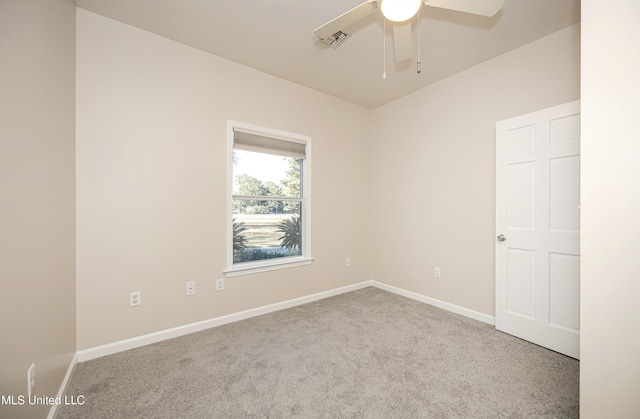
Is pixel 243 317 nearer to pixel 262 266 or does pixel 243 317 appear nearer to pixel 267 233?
pixel 262 266

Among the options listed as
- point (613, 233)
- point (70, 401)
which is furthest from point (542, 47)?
point (70, 401)

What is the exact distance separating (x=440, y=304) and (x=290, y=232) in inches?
82.3

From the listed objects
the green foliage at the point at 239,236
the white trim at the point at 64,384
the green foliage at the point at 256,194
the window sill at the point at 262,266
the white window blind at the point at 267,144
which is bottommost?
the white trim at the point at 64,384

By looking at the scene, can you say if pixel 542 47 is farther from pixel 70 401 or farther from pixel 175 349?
pixel 70 401

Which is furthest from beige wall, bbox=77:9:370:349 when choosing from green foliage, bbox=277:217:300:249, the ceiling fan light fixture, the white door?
the white door

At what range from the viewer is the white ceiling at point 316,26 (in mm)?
2059

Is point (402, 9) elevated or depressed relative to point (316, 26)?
depressed

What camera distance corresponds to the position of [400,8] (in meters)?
1.45

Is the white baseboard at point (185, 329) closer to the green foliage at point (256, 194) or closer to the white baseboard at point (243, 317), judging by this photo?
the white baseboard at point (243, 317)

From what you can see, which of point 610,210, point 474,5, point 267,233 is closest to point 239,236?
point 267,233

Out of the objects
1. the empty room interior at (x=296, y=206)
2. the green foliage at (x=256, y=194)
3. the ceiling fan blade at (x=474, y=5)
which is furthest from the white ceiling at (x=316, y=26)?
the green foliage at (x=256, y=194)

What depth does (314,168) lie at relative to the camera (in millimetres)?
3480

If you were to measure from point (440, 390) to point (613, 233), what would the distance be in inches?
53.2

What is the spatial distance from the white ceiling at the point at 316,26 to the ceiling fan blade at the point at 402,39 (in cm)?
38
